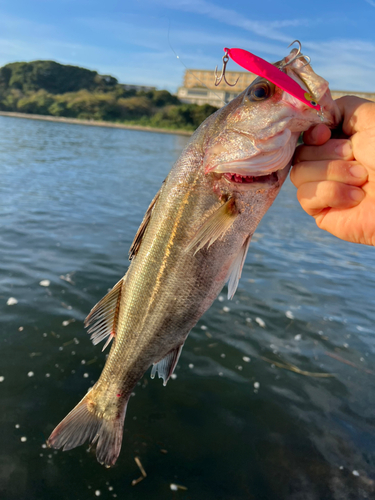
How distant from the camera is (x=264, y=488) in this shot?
3416mm

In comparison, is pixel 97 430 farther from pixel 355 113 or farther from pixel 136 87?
pixel 136 87

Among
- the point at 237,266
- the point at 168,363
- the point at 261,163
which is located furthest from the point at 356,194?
the point at 168,363

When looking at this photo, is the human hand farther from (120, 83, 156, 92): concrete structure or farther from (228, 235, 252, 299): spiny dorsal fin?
(120, 83, 156, 92): concrete structure

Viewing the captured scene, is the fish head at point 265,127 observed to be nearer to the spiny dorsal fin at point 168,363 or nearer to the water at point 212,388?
the spiny dorsal fin at point 168,363

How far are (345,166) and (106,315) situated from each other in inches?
78.4

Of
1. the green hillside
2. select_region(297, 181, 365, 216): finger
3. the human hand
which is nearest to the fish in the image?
the human hand

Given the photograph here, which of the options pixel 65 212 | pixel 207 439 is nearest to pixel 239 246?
pixel 207 439

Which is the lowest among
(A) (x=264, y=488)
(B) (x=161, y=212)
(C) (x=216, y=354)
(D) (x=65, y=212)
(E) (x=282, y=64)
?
(A) (x=264, y=488)

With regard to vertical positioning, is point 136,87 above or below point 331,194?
above

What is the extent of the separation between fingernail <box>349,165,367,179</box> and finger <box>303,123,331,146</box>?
25cm

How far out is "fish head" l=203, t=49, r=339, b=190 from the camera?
191 centimetres

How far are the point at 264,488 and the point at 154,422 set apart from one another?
1.34 meters

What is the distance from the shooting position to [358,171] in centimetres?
214

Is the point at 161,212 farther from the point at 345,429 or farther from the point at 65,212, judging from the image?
the point at 65,212
